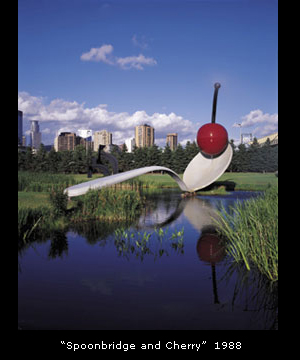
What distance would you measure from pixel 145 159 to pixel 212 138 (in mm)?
21078

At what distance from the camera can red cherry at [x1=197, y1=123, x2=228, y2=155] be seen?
48.2 feet

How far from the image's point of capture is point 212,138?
1468 cm

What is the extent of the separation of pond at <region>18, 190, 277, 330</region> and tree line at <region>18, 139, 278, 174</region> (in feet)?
83.7

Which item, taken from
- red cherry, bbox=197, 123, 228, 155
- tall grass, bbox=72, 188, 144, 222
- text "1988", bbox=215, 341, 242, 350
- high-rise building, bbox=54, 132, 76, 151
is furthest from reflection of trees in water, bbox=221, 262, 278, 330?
high-rise building, bbox=54, 132, 76, 151

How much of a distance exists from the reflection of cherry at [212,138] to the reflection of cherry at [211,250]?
8797mm

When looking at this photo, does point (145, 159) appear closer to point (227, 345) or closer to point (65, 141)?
point (227, 345)

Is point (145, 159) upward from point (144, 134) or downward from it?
downward

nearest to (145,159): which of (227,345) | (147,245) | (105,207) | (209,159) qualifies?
(209,159)

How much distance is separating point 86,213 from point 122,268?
380cm

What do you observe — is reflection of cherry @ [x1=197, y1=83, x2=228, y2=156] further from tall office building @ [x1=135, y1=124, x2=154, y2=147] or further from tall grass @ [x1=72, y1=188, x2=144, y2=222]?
tall office building @ [x1=135, y1=124, x2=154, y2=147]

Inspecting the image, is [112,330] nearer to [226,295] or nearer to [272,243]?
[226,295]
